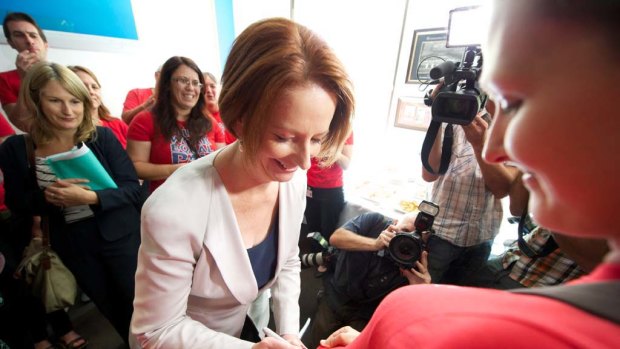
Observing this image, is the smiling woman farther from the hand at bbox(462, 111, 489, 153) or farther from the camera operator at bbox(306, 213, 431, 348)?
the hand at bbox(462, 111, 489, 153)

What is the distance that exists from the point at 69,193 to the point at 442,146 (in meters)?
1.73

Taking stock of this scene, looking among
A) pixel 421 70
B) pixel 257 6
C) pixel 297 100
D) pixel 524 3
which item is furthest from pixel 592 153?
pixel 257 6

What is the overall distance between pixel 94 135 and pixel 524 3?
163cm

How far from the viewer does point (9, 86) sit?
1.75 m

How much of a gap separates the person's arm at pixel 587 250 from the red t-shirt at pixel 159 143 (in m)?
1.78

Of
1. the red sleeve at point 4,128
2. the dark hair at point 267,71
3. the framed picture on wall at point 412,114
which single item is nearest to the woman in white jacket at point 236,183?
the dark hair at point 267,71

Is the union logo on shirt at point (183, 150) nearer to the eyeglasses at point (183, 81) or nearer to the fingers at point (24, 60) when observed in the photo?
the eyeglasses at point (183, 81)

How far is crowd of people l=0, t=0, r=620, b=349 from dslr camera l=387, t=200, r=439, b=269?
38 mm

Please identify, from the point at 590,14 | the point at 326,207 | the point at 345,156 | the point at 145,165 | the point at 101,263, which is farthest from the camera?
the point at 326,207

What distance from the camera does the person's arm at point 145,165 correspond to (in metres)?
1.55

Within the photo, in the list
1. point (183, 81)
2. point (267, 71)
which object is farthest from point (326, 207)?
point (267, 71)

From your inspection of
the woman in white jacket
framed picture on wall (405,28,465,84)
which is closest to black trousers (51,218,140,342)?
the woman in white jacket

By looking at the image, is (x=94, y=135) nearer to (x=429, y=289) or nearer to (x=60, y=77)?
(x=60, y=77)

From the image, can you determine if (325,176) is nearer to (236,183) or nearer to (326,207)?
(326,207)
